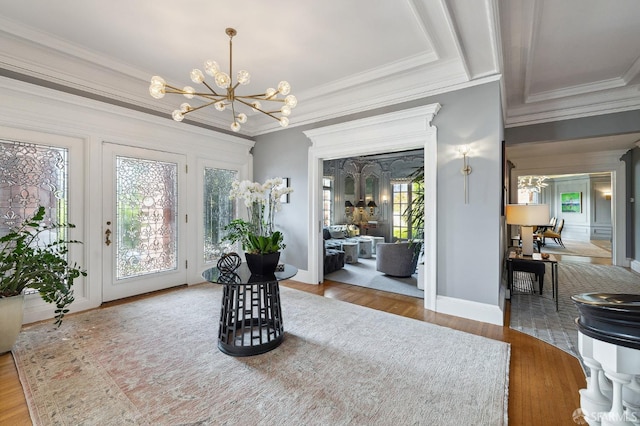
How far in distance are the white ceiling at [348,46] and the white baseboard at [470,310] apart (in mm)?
2550

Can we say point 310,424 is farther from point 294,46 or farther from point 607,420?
point 294,46

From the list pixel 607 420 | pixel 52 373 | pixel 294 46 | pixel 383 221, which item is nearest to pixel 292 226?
pixel 294 46

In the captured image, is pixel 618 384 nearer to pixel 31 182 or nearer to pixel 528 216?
pixel 528 216

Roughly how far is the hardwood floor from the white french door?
4.95 feet

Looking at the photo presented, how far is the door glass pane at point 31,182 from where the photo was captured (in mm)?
2949

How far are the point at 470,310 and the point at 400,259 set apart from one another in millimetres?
1879

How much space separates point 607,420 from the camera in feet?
2.53

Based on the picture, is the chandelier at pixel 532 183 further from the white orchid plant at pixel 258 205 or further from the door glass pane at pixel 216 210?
the white orchid plant at pixel 258 205

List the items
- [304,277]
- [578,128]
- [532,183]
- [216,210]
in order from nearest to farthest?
[578,128]
[304,277]
[216,210]
[532,183]

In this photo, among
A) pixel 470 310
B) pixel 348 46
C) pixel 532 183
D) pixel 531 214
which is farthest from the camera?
pixel 532 183

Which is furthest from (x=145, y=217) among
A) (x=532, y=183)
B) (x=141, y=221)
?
(x=532, y=183)

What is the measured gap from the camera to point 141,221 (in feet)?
13.2

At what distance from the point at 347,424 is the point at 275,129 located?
4558 millimetres

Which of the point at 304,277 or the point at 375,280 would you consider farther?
the point at 375,280
